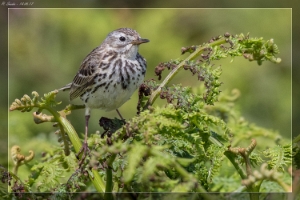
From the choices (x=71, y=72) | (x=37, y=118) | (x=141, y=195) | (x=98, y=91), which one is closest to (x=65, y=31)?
(x=71, y=72)

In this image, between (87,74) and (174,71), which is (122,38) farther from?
(174,71)

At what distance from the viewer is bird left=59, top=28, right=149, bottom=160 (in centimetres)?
327

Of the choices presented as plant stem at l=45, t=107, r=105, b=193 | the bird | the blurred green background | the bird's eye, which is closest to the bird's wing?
the bird

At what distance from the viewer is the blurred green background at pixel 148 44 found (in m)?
5.44

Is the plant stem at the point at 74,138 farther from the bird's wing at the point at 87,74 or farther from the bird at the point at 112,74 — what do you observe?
the bird's wing at the point at 87,74

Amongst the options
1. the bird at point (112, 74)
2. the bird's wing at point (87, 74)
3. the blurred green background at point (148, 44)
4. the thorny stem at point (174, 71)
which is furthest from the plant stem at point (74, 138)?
the blurred green background at point (148, 44)

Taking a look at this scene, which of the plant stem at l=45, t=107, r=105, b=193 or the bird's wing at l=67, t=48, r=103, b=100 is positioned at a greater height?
the bird's wing at l=67, t=48, r=103, b=100

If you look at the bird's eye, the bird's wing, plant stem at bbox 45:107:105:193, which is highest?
the bird's eye

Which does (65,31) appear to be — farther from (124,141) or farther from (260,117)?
(124,141)

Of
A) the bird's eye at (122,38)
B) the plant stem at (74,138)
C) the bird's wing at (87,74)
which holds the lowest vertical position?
the plant stem at (74,138)

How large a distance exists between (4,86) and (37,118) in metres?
3.13

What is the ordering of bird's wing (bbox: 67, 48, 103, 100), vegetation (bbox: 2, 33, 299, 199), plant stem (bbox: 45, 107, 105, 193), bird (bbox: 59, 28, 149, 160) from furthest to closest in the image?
bird's wing (bbox: 67, 48, 103, 100) < bird (bbox: 59, 28, 149, 160) < plant stem (bbox: 45, 107, 105, 193) < vegetation (bbox: 2, 33, 299, 199)

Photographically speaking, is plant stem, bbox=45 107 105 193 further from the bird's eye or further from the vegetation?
the bird's eye

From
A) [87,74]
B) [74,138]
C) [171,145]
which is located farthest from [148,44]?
[171,145]
